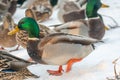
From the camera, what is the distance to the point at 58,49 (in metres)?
5.32

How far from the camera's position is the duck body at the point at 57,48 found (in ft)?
17.4

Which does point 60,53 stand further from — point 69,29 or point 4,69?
point 69,29

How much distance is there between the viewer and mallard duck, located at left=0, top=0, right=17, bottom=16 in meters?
9.15

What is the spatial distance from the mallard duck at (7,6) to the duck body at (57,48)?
3.78 metres

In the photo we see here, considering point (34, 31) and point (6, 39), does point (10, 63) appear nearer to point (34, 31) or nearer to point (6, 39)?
point (34, 31)

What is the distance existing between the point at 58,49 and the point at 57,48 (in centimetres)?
2

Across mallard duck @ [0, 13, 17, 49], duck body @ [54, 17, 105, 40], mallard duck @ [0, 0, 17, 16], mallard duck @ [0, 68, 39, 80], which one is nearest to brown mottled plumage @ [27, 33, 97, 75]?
mallard duck @ [0, 68, 39, 80]

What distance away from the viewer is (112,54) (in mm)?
6113

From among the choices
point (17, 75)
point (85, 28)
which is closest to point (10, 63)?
point (17, 75)

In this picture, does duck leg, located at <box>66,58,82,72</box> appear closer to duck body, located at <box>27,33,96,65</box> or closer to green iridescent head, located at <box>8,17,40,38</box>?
duck body, located at <box>27,33,96,65</box>

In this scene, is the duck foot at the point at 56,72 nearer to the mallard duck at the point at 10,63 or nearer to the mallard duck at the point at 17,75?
the mallard duck at the point at 17,75

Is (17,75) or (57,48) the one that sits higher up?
(57,48)

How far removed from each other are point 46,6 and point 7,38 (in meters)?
2.42

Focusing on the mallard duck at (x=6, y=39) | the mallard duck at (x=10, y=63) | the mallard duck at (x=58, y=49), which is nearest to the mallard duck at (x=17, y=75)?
the mallard duck at (x=10, y=63)
